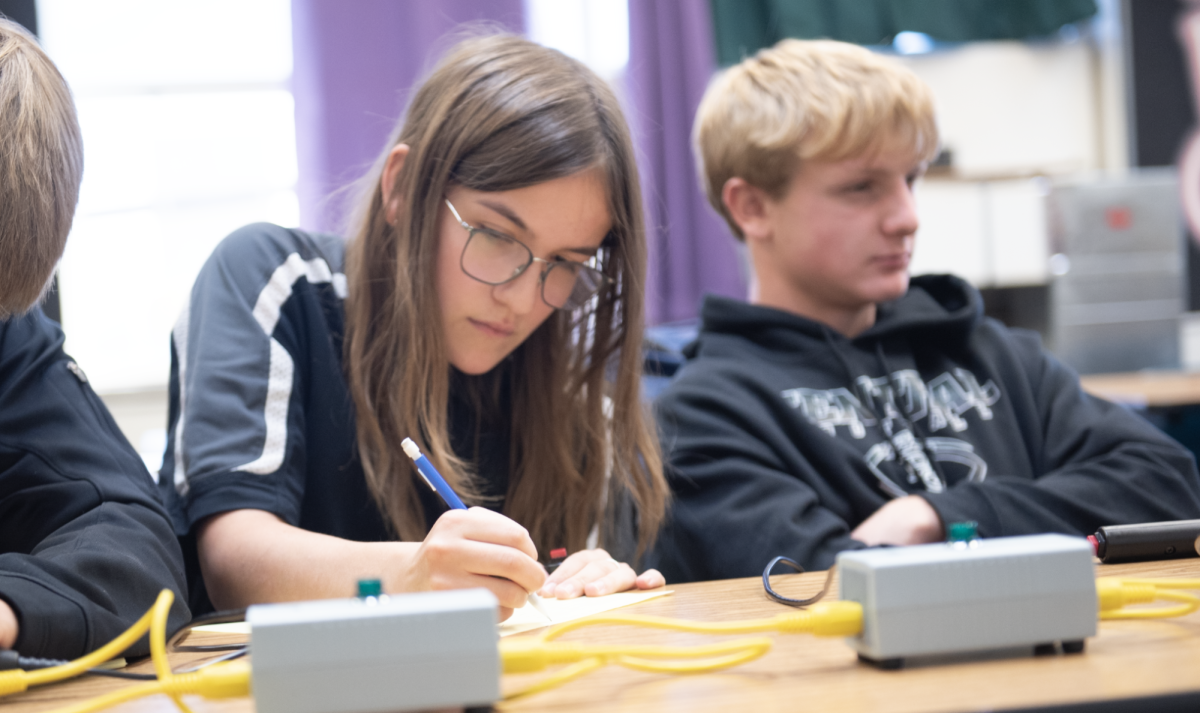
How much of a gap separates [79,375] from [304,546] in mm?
250

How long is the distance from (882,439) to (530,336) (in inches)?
18.7

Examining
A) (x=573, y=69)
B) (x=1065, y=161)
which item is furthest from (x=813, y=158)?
(x=1065, y=161)

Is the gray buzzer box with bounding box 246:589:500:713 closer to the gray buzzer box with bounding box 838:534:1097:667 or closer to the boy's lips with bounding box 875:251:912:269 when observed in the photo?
the gray buzzer box with bounding box 838:534:1097:667

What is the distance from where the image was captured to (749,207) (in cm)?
147

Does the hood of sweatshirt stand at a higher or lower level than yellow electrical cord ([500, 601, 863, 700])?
higher

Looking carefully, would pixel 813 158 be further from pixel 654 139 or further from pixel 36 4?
pixel 36 4

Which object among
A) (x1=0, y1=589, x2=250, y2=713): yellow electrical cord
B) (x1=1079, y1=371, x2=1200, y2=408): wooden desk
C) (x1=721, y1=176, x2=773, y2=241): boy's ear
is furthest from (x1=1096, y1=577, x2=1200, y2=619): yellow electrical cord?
(x1=1079, y1=371, x2=1200, y2=408): wooden desk

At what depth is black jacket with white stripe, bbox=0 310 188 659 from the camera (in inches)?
24.1

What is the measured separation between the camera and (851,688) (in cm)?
47

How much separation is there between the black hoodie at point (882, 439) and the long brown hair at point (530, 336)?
10 cm

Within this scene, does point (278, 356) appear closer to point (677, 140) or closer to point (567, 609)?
point (567, 609)

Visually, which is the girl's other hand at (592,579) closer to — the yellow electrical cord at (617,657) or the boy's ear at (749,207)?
the yellow electrical cord at (617,657)

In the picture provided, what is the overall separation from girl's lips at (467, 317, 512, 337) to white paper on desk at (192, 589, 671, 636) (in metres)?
0.35

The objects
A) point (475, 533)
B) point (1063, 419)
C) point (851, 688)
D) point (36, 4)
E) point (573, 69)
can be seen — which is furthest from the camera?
point (36, 4)
